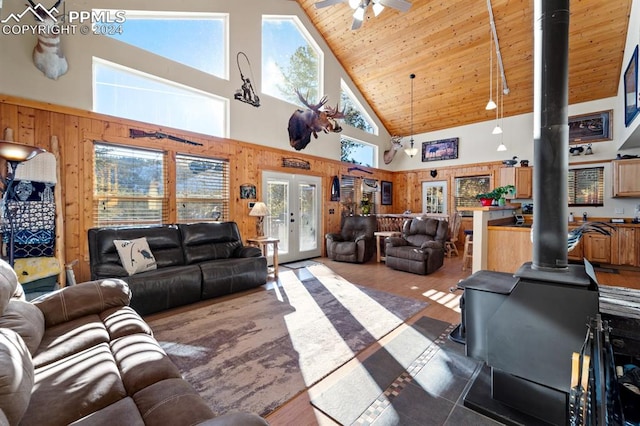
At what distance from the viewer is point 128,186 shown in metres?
4.13

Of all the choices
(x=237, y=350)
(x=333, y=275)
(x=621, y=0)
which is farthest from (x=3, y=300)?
(x=621, y=0)

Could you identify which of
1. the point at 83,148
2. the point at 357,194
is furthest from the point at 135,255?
the point at 357,194

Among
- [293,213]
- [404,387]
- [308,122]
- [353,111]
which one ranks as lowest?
[404,387]

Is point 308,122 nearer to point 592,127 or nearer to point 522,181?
point 522,181

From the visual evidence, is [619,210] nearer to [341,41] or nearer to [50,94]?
[341,41]

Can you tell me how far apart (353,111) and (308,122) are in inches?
101

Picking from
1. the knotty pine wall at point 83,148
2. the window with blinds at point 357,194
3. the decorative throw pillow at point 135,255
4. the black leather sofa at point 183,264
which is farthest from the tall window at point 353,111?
the decorative throw pillow at point 135,255

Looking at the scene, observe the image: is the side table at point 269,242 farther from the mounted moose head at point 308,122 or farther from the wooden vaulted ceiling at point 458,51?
the wooden vaulted ceiling at point 458,51

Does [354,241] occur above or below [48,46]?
below

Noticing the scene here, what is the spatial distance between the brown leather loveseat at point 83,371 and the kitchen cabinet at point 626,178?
7.70 metres

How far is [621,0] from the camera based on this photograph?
4.61m

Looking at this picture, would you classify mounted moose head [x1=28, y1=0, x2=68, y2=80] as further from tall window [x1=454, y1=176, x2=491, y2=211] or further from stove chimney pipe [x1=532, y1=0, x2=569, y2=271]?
tall window [x1=454, y1=176, x2=491, y2=211]

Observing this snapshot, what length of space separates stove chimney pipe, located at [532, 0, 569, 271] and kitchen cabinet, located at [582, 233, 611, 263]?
5561 mm

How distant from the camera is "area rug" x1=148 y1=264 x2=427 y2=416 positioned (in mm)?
1953
